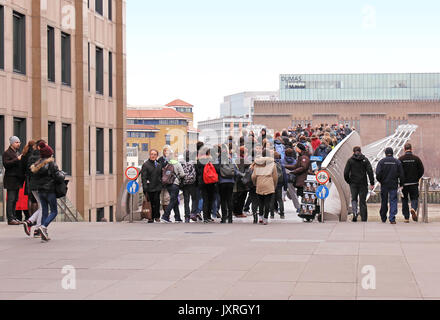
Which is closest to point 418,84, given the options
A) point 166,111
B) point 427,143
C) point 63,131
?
point 427,143

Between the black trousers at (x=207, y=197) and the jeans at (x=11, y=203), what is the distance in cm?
413

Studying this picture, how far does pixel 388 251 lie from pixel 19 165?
856 cm

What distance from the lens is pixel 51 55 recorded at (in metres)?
30.2

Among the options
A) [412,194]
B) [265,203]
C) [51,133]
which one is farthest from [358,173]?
[51,133]

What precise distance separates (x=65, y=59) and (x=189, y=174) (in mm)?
14161

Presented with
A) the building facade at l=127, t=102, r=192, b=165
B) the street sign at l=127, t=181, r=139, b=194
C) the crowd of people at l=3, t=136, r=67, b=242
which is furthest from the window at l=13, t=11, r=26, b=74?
the building facade at l=127, t=102, r=192, b=165

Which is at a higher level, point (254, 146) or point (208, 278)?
point (254, 146)

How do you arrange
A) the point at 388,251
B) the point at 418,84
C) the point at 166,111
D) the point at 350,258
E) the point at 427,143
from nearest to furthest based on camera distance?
the point at 350,258
the point at 388,251
the point at 427,143
the point at 418,84
the point at 166,111

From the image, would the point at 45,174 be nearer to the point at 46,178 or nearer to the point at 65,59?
the point at 46,178

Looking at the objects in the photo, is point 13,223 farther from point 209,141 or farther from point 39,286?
point 39,286

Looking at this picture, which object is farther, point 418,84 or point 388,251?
point 418,84

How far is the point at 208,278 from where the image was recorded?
9938 mm

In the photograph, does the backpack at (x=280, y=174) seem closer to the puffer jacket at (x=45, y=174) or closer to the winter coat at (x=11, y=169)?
the winter coat at (x=11, y=169)

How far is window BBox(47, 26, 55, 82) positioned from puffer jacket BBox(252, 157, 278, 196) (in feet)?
45.2
